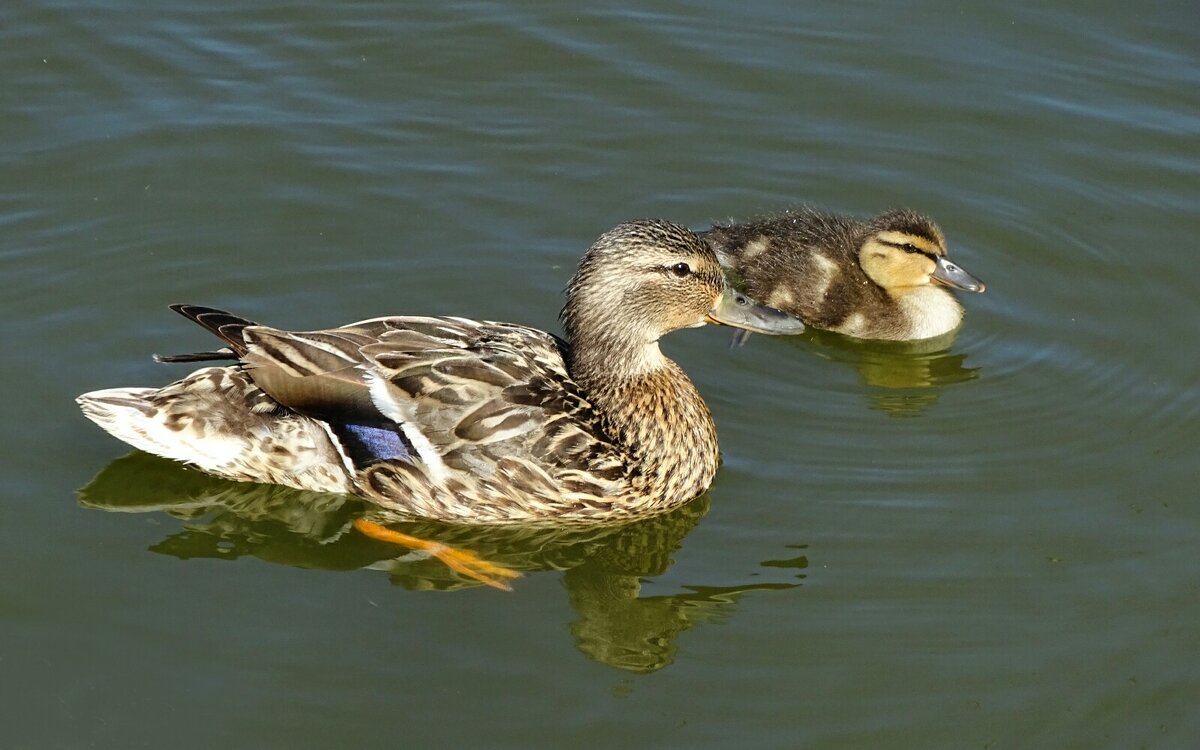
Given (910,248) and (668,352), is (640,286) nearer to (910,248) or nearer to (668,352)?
(668,352)

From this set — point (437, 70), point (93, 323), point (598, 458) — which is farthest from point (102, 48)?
point (598, 458)

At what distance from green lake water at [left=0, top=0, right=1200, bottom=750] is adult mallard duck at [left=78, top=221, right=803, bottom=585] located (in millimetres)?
163

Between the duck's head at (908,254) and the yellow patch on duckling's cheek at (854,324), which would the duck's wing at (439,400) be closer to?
the yellow patch on duckling's cheek at (854,324)

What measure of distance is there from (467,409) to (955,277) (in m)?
2.50

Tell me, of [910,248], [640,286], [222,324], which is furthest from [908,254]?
[222,324]

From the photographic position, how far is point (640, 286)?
591cm

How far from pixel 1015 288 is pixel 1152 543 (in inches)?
75.4

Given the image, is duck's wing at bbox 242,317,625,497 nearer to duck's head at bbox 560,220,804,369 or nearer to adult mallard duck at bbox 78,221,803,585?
adult mallard duck at bbox 78,221,803,585

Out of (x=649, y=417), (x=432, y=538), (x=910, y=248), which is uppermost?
(x=910, y=248)

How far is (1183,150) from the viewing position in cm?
823

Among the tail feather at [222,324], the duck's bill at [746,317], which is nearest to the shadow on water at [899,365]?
the duck's bill at [746,317]

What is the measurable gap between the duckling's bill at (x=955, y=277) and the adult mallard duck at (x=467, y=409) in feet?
5.06

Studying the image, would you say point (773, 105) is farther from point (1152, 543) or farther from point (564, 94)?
point (1152, 543)

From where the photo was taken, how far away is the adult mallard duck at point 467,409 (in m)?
5.77
